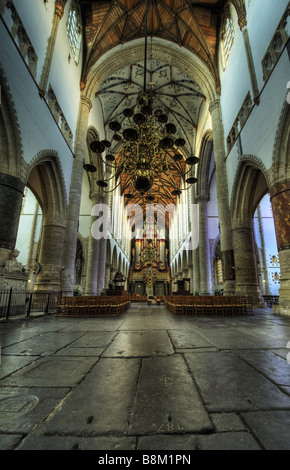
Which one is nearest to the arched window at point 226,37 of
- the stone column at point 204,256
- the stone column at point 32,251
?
the stone column at point 204,256

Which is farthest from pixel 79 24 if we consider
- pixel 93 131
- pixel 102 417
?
pixel 102 417

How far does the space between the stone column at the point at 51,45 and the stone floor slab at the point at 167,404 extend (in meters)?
9.59

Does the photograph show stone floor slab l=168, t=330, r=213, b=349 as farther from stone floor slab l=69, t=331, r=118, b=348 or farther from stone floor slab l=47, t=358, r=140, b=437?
stone floor slab l=47, t=358, r=140, b=437

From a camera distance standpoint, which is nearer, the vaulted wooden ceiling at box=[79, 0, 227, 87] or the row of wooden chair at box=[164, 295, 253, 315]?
the row of wooden chair at box=[164, 295, 253, 315]

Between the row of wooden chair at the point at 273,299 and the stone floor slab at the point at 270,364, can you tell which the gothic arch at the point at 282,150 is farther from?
the row of wooden chair at the point at 273,299

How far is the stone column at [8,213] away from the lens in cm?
588

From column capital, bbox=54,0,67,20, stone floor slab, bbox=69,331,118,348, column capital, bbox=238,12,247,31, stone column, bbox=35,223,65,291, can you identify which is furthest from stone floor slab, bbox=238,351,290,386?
column capital, bbox=54,0,67,20

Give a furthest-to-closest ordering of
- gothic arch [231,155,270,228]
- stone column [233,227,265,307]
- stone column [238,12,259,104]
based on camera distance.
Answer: gothic arch [231,155,270,228] < stone column [233,227,265,307] < stone column [238,12,259,104]

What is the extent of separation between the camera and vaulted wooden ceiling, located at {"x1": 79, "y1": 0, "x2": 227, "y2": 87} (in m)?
12.1

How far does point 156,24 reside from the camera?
13227mm

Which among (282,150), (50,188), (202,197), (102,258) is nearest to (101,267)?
(102,258)

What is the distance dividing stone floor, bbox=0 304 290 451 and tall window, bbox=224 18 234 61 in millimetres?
14390

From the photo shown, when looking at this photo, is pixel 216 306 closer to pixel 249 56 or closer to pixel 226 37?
pixel 249 56

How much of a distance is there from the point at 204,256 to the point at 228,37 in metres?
13.2
